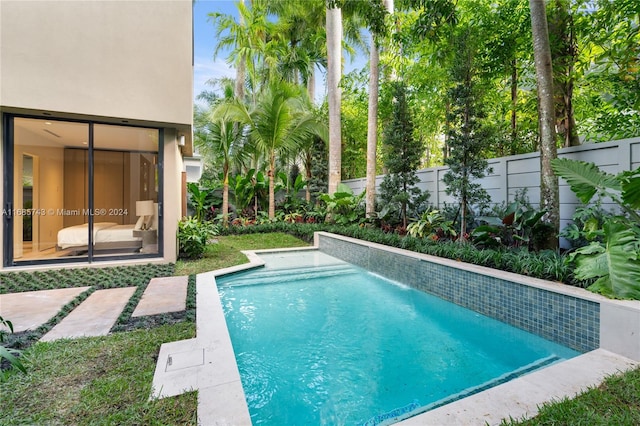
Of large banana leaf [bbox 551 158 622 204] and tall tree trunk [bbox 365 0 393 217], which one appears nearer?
large banana leaf [bbox 551 158 622 204]

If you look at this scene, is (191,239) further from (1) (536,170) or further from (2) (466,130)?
(1) (536,170)

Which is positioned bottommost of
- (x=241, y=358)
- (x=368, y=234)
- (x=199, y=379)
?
(x=241, y=358)

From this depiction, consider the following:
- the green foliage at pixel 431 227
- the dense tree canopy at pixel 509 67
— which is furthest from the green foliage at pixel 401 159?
the green foliage at pixel 431 227

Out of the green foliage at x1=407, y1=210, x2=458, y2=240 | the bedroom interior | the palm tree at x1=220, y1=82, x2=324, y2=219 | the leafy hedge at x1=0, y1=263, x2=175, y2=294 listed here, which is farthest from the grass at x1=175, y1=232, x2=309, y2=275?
the green foliage at x1=407, y1=210, x2=458, y2=240

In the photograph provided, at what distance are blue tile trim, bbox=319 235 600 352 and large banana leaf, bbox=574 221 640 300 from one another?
25cm

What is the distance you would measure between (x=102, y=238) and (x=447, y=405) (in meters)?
6.98

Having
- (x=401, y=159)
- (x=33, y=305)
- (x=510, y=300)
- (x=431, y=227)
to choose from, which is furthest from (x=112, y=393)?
(x=401, y=159)

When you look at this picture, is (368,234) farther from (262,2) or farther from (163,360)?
(262,2)

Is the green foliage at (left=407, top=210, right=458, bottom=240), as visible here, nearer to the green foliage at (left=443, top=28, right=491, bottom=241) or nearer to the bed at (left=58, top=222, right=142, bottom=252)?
the green foliage at (left=443, top=28, right=491, bottom=241)

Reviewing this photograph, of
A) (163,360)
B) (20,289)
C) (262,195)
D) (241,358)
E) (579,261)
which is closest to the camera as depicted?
(163,360)

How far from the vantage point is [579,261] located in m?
3.68

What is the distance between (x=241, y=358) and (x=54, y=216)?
567cm

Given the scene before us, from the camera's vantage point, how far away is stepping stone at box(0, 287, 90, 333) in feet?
11.9

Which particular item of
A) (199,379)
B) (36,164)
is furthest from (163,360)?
(36,164)
